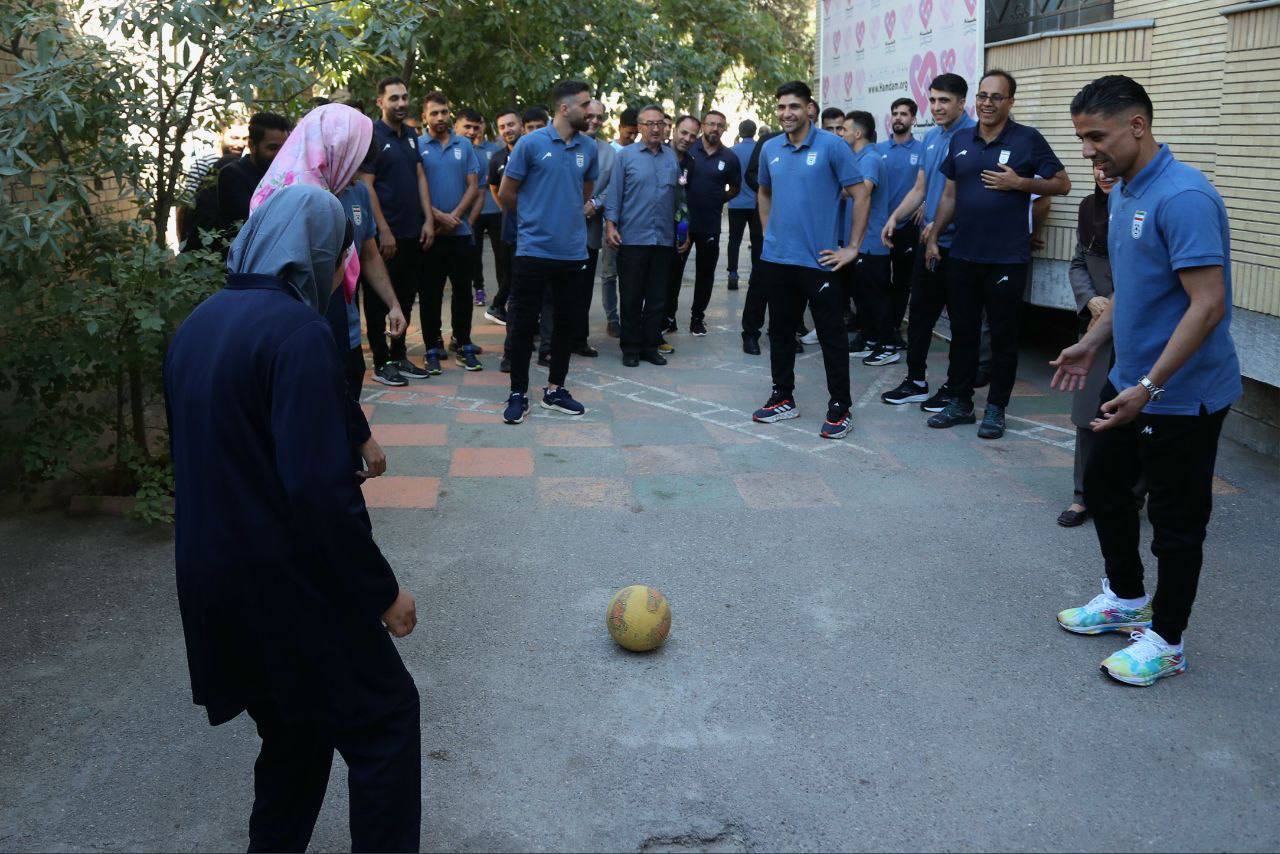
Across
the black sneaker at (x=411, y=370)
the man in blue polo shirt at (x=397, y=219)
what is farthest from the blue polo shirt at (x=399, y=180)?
the black sneaker at (x=411, y=370)

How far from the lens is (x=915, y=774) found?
3531 mm

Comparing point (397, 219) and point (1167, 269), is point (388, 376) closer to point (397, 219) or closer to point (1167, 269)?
point (397, 219)

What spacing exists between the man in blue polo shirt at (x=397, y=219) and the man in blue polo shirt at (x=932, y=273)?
11.8ft

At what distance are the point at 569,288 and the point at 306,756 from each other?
17.5 ft

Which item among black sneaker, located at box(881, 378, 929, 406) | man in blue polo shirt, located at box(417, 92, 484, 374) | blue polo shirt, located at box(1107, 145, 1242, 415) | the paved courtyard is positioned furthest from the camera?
man in blue polo shirt, located at box(417, 92, 484, 374)

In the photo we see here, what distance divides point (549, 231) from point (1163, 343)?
14.8 ft

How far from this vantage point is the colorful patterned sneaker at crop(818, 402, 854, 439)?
7359 millimetres

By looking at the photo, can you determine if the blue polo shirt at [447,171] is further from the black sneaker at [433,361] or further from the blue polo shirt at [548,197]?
the blue polo shirt at [548,197]

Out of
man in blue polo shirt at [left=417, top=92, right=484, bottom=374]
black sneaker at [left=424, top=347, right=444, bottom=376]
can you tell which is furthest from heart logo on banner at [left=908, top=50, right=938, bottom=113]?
black sneaker at [left=424, top=347, right=444, bottom=376]

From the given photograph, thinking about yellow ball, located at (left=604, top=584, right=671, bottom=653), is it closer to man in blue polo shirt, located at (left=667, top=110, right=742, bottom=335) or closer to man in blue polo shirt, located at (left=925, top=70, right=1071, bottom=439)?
man in blue polo shirt, located at (left=925, top=70, right=1071, bottom=439)

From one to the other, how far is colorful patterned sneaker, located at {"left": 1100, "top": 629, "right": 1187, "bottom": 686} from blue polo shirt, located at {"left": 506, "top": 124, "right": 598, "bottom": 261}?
4582 millimetres

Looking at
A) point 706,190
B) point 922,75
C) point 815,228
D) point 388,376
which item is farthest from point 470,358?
point 922,75

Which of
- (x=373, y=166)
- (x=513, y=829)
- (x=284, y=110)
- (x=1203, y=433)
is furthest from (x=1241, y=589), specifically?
(x=373, y=166)

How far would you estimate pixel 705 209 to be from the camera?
10898 mm
